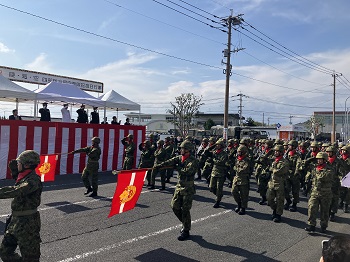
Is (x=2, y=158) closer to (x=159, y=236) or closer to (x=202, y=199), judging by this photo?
(x=202, y=199)

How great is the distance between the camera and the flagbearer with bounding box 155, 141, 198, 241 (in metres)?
6.56

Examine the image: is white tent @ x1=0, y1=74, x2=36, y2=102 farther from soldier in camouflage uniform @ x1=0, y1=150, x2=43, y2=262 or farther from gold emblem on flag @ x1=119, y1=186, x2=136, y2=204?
soldier in camouflage uniform @ x1=0, y1=150, x2=43, y2=262

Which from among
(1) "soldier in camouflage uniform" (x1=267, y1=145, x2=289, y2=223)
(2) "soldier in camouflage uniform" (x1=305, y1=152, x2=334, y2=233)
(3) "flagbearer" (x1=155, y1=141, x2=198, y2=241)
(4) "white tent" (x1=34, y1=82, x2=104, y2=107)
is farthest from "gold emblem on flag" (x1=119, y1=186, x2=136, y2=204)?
(4) "white tent" (x1=34, y1=82, x2=104, y2=107)

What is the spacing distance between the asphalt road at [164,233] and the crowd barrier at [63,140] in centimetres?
329

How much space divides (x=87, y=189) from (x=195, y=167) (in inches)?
188

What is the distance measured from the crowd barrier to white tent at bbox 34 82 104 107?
1.98m

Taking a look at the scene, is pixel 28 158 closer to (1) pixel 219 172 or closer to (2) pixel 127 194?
(2) pixel 127 194

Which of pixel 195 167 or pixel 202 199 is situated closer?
pixel 195 167

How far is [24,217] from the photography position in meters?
4.32

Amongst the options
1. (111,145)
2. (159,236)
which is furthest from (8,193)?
(111,145)

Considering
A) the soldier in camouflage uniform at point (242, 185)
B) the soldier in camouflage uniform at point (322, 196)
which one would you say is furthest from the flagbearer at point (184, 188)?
the soldier in camouflage uniform at point (322, 196)

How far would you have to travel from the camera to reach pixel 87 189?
33.8 ft

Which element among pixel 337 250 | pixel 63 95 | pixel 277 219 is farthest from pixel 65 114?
pixel 337 250

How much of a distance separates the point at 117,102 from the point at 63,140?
186 inches
